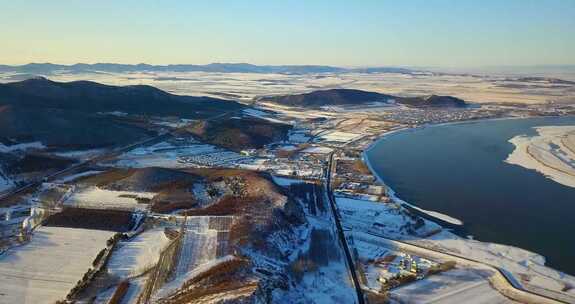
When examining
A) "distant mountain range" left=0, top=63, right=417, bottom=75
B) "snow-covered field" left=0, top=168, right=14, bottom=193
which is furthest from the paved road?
"distant mountain range" left=0, top=63, right=417, bottom=75

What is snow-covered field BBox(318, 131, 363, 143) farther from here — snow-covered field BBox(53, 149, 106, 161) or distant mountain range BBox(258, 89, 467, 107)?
distant mountain range BBox(258, 89, 467, 107)

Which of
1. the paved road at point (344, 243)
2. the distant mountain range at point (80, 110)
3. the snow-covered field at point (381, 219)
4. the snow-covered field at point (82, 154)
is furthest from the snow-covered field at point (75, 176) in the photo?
the snow-covered field at point (381, 219)

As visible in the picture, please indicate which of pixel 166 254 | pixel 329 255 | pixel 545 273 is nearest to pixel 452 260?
pixel 545 273

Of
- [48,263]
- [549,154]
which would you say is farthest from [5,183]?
[549,154]

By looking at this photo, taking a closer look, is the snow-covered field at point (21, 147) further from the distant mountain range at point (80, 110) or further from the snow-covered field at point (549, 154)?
the snow-covered field at point (549, 154)

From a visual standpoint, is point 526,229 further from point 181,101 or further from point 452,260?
point 181,101

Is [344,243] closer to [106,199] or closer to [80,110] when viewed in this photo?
[106,199]
